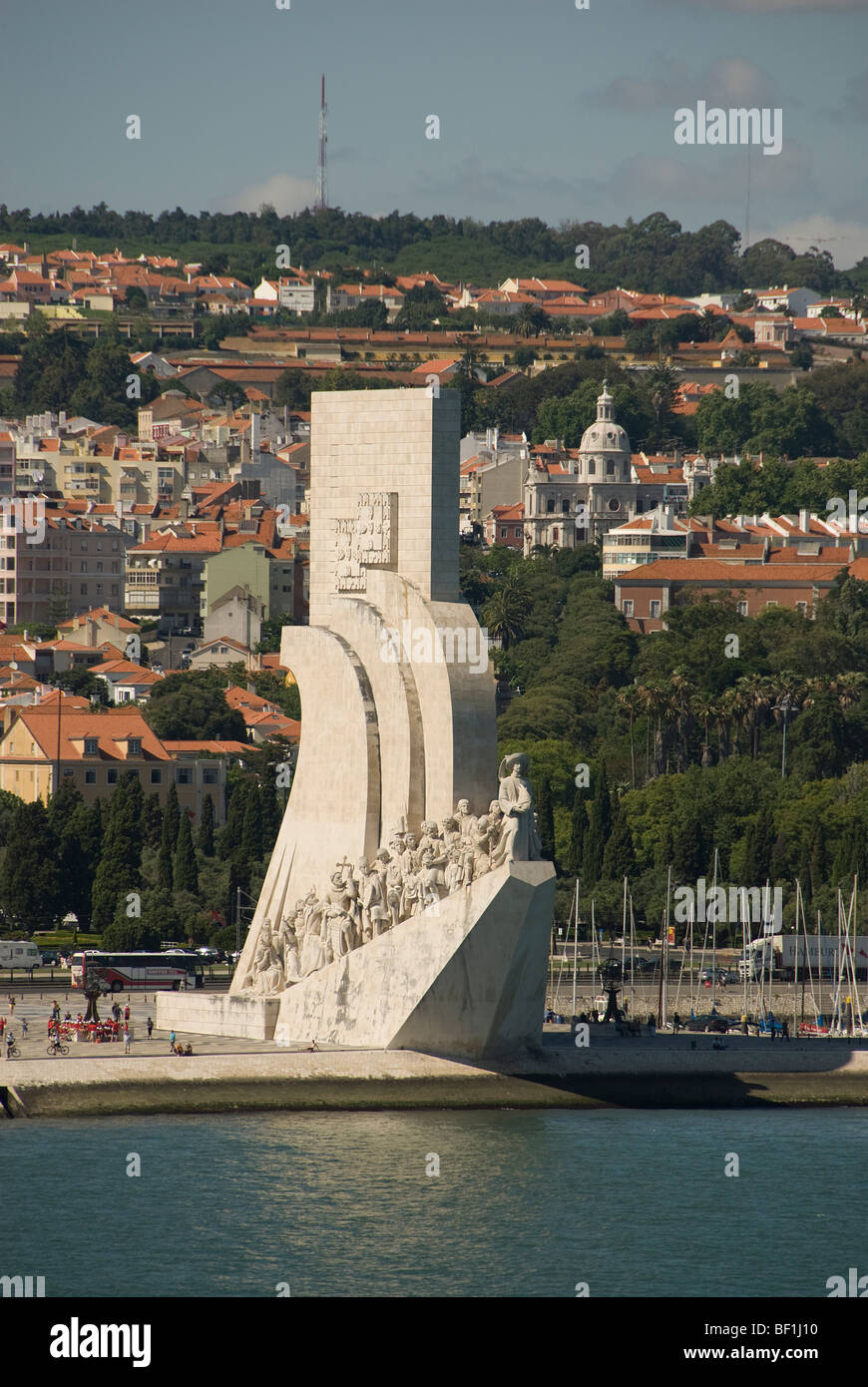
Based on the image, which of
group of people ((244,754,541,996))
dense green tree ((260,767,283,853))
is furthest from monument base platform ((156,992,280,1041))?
dense green tree ((260,767,283,853))

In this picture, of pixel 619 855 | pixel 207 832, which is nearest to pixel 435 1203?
pixel 619 855

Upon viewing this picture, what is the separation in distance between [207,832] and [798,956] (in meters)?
16.8

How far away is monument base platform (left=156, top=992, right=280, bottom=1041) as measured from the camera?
143 feet

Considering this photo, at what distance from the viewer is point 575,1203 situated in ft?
117

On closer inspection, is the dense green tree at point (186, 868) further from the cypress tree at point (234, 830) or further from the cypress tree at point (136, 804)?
the cypress tree at point (234, 830)

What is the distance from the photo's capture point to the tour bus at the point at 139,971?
56281 mm

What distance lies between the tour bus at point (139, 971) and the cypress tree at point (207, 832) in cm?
1126

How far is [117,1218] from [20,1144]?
13.7 feet

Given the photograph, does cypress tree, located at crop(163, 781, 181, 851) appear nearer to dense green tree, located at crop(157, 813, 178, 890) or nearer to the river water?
dense green tree, located at crop(157, 813, 178, 890)
